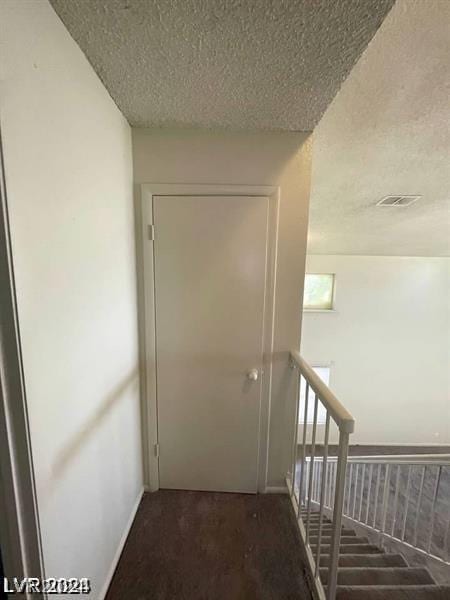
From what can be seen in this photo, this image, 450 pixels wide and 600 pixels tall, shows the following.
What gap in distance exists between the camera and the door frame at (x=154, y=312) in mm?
1495

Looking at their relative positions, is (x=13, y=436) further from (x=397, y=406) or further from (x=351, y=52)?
(x=397, y=406)

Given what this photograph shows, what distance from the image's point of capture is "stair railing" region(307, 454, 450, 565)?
2043 millimetres

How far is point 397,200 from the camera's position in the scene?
91.2 inches

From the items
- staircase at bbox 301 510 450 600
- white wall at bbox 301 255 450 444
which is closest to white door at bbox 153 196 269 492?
staircase at bbox 301 510 450 600

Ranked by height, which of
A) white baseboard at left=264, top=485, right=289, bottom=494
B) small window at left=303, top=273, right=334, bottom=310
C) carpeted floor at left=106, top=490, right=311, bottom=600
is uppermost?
small window at left=303, top=273, right=334, bottom=310

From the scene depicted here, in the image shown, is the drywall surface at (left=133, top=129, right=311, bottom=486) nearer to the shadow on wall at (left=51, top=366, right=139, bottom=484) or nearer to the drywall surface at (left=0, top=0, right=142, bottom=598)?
the drywall surface at (left=0, top=0, right=142, bottom=598)

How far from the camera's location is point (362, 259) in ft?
14.5

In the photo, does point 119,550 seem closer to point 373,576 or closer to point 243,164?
point 373,576

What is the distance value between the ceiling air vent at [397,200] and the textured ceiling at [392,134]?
7cm

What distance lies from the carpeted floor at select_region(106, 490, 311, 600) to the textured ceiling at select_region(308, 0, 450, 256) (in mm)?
2238

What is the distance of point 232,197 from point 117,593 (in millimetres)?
1966

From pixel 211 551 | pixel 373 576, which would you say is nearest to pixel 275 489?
pixel 211 551

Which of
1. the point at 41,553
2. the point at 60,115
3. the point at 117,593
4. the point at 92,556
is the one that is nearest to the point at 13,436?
the point at 41,553

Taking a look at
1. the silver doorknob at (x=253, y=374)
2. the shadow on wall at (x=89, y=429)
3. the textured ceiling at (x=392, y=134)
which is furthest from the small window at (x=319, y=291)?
the shadow on wall at (x=89, y=429)
